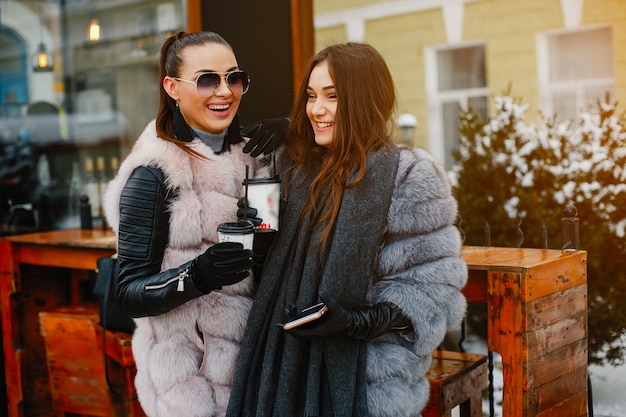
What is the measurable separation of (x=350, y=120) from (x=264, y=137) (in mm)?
352

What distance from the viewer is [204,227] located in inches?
95.0

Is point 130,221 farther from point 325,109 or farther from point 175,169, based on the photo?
point 325,109

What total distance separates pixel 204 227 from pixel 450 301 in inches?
32.3

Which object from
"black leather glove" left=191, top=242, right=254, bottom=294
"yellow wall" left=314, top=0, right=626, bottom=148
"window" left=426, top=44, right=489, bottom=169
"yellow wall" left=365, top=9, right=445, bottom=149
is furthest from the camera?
"yellow wall" left=365, top=9, right=445, bottom=149

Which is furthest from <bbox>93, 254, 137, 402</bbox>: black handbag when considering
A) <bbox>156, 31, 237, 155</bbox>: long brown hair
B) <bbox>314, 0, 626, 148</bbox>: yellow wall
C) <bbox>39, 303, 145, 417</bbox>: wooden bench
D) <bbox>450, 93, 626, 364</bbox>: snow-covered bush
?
<bbox>314, 0, 626, 148</bbox>: yellow wall

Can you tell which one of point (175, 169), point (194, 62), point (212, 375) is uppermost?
point (194, 62)

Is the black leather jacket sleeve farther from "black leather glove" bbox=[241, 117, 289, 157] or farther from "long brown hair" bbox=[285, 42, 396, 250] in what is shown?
"long brown hair" bbox=[285, 42, 396, 250]

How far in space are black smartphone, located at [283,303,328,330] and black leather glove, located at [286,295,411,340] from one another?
0.07 feet

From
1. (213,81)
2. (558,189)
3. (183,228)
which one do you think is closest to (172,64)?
(213,81)

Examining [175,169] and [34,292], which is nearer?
[175,169]

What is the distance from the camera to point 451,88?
8.98 m

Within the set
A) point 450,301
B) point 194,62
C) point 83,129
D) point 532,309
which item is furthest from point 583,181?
point 83,129

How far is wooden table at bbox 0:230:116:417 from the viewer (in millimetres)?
4422

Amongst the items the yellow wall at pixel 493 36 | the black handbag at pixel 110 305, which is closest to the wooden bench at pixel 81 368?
the black handbag at pixel 110 305
